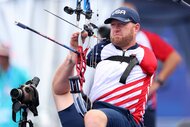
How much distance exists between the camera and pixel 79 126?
5.12m

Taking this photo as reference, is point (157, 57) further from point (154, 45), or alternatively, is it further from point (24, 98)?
point (24, 98)

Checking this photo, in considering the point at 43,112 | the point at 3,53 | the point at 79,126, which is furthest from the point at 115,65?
the point at 43,112

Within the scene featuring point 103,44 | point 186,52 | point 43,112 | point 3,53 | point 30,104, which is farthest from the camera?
point 186,52

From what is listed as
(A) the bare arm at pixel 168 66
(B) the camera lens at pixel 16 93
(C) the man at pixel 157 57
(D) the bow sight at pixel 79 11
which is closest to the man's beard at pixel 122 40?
(D) the bow sight at pixel 79 11

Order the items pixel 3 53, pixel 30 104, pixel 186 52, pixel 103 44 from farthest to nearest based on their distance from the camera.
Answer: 1. pixel 186 52
2. pixel 3 53
3. pixel 103 44
4. pixel 30 104

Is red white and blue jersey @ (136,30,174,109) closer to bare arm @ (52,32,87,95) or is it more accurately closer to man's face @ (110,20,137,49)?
man's face @ (110,20,137,49)

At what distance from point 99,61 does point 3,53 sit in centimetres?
120

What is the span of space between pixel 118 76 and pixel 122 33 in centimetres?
32

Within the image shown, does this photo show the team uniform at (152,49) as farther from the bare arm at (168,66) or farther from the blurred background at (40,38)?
the blurred background at (40,38)

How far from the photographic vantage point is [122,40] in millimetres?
5242

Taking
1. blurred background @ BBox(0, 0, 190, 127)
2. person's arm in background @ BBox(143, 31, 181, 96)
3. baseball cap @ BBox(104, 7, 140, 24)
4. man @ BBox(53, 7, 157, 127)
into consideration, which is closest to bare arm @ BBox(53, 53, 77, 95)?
man @ BBox(53, 7, 157, 127)

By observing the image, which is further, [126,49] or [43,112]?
[43,112]

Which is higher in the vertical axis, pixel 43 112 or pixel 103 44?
pixel 103 44

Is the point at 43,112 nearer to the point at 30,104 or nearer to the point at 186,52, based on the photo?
the point at 30,104
